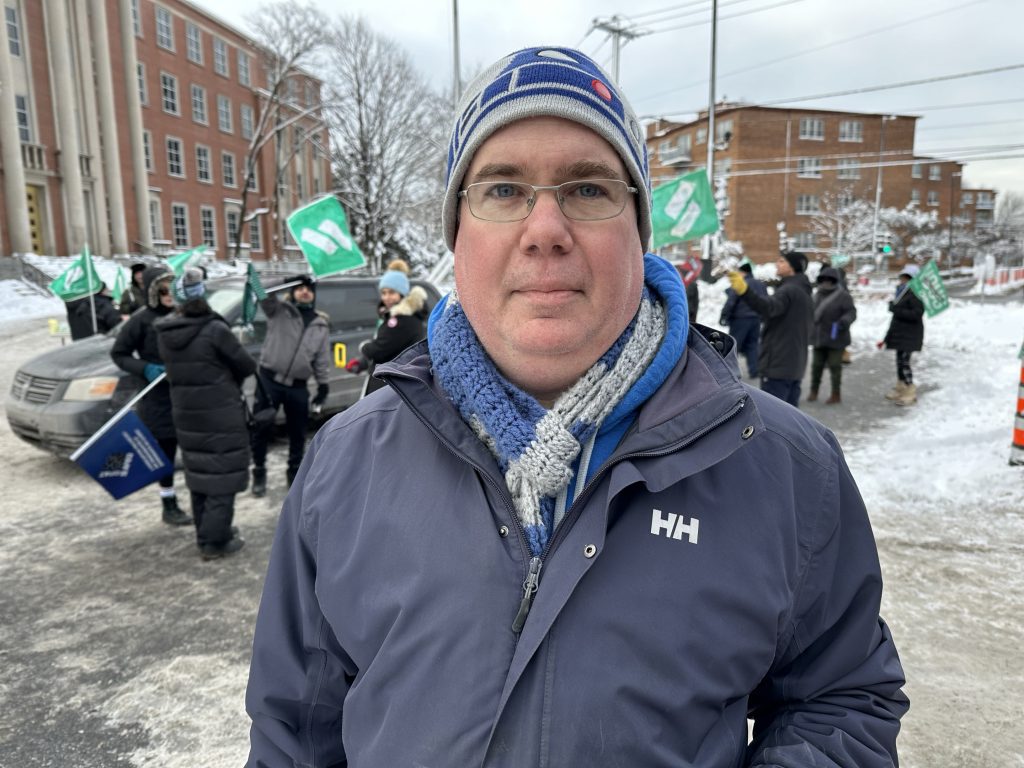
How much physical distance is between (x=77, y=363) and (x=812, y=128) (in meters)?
59.0

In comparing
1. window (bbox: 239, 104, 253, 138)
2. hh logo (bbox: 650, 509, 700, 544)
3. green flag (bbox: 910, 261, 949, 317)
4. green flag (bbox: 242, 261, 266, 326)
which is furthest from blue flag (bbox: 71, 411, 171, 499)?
window (bbox: 239, 104, 253, 138)

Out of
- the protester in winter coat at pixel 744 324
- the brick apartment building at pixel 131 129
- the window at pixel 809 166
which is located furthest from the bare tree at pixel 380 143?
the window at pixel 809 166

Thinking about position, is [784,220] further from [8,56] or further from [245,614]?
[245,614]

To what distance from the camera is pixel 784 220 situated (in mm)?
51719

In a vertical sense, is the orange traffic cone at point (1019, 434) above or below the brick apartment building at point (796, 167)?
below

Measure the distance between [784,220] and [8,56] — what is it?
48607mm

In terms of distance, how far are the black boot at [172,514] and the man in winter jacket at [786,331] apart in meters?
6.06

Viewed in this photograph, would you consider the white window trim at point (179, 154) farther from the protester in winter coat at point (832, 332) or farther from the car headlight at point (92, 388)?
the protester in winter coat at point (832, 332)

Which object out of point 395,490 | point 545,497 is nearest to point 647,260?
point 545,497

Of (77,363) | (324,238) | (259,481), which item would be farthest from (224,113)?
(259,481)

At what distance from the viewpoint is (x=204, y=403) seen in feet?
15.5

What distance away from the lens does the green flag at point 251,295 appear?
20.1 feet

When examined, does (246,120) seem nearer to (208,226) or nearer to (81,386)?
(208,226)

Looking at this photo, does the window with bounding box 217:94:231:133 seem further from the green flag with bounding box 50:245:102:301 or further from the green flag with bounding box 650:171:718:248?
the green flag with bounding box 650:171:718:248
